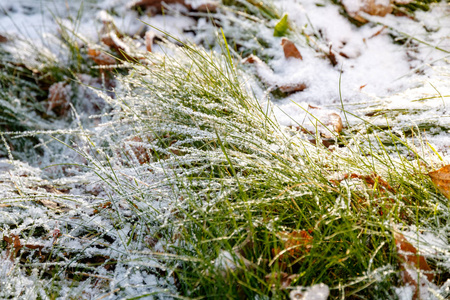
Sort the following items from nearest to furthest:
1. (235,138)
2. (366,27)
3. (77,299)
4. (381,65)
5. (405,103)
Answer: (77,299)
(235,138)
(405,103)
(381,65)
(366,27)

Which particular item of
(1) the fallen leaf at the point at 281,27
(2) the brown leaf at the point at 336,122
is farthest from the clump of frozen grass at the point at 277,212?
(1) the fallen leaf at the point at 281,27

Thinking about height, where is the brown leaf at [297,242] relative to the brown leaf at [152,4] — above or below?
below

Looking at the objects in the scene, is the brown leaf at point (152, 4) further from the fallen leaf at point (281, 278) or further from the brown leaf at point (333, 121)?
the fallen leaf at point (281, 278)

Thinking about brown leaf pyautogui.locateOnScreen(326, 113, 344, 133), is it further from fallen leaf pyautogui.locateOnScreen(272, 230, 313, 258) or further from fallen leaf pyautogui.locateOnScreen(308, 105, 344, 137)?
fallen leaf pyautogui.locateOnScreen(272, 230, 313, 258)

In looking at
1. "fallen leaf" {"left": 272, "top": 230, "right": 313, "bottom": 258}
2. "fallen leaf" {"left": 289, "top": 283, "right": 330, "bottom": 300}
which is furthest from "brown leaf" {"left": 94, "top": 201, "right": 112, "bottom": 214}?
"fallen leaf" {"left": 289, "top": 283, "right": 330, "bottom": 300}

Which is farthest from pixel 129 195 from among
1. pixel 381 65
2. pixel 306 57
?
pixel 381 65

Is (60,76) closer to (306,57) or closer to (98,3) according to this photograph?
(98,3)

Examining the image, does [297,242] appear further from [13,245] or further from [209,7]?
[209,7]
